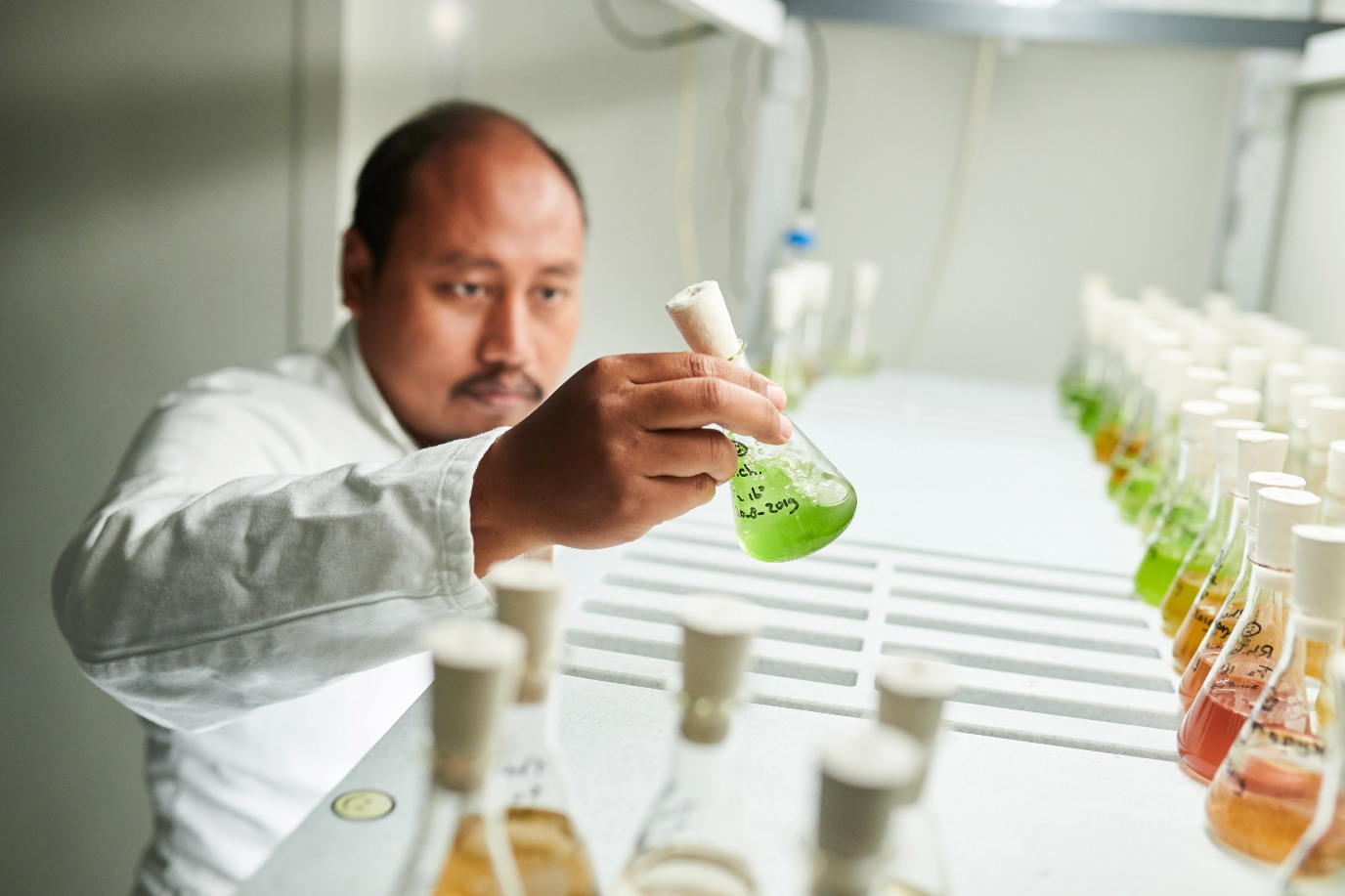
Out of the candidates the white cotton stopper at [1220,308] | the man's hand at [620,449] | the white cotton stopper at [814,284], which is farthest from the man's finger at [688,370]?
the white cotton stopper at [814,284]

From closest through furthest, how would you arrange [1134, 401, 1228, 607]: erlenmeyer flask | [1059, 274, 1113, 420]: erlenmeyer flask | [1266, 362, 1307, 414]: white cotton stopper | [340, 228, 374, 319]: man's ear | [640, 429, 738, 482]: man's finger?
[640, 429, 738, 482]: man's finger < [1134, 401, 1228, 607]: erlenmeyer flask < [1266, 362, 1307, 414]: white cotton stopper < [340, 228, 374, 319]: man's ear < [1059, 274, 1113, 420]: erlenmeyer flask

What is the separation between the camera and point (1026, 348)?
7.95 feet

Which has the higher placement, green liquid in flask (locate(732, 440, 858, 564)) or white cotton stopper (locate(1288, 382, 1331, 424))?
white cotton stopper (locate(1288, 382, 1331, 424))

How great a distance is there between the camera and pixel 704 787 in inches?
20.5

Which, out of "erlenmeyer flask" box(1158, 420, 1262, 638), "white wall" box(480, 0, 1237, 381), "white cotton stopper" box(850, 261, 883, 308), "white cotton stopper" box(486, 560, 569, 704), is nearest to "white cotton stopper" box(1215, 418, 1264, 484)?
"erlenmeyer flask" box(1158, 420, 1262, 638)

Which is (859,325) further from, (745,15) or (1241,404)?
(1241,404)

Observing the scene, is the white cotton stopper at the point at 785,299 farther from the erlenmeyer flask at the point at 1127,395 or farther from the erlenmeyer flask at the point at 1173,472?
the erlenmeyer flask at the point at 1173,472

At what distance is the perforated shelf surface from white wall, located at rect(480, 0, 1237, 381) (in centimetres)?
85

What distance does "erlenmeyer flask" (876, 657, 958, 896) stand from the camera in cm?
49

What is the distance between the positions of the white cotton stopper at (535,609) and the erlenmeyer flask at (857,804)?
0.12 meters

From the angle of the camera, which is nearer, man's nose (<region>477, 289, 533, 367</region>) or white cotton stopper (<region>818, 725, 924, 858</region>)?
white cotton stopper (<region>818, 725, 924, 858</region>)

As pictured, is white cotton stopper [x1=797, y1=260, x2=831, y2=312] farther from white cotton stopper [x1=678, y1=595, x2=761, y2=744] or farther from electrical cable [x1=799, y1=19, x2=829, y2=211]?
white cotton stopper [x1=678, y1=595, x2=761, y2=744]

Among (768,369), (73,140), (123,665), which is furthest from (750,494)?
(73,140)

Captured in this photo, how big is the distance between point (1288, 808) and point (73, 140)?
198cm
